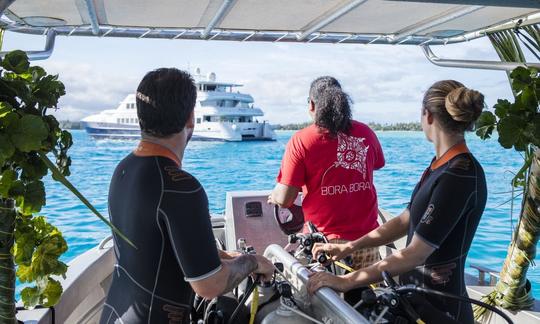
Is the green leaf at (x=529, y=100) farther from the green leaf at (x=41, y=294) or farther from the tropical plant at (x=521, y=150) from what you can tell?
the green leaf at (x=41, y=294)

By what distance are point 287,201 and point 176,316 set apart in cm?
103

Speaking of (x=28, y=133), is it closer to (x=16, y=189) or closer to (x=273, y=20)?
(x=16, y=189)

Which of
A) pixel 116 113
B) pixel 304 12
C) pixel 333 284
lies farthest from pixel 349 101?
pixel 116 113

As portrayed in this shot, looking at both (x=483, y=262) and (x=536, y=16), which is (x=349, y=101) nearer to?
(x=536, y=16)

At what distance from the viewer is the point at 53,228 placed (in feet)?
5.30

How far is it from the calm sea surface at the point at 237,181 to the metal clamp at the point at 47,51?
1677 millimetres

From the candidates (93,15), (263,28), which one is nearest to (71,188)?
(93,15)

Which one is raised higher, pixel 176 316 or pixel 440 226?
pixel 440 226

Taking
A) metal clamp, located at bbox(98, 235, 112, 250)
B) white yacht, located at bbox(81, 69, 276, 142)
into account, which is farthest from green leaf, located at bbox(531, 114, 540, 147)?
white yacht, located at bbox(81, 69, 276, 142)

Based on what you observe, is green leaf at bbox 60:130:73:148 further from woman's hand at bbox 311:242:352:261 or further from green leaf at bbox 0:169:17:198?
woman's hand at bbox 311:242:352:261

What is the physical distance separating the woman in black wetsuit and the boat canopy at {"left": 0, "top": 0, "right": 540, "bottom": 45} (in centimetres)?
56

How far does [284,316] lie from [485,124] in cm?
108

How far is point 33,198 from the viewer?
4.59 ft

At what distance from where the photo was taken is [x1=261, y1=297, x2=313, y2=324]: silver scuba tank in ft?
4.74
